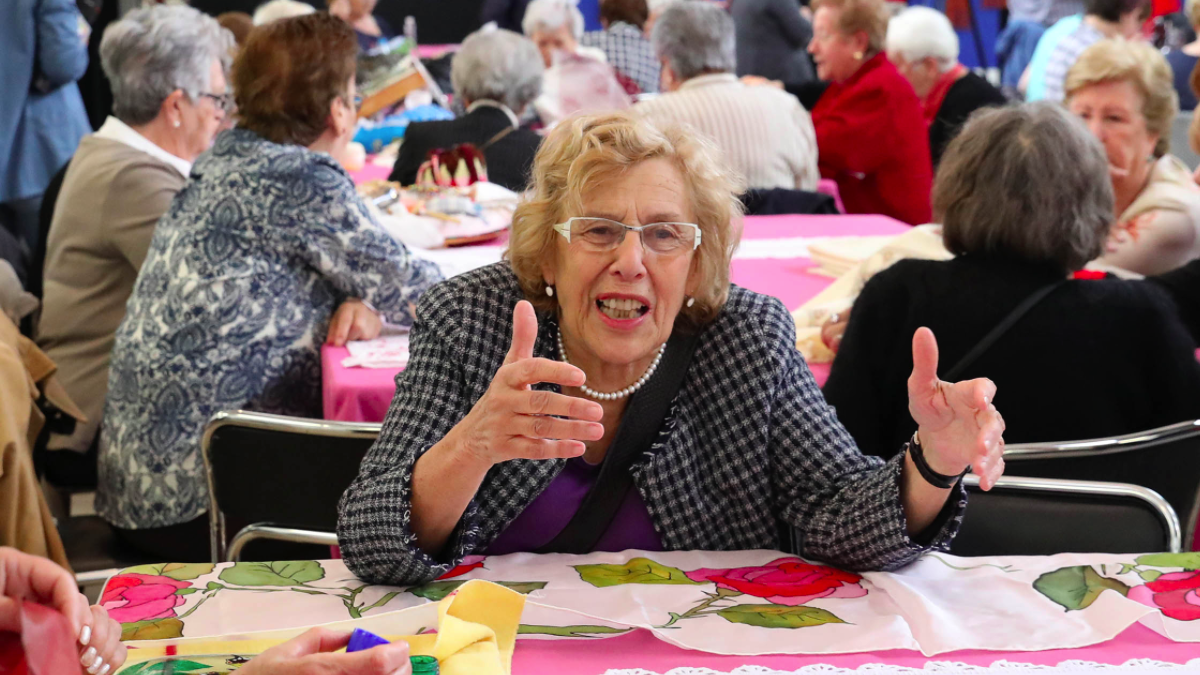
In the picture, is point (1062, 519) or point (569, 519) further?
point (1062, 519)

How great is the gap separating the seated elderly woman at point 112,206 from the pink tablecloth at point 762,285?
785mm

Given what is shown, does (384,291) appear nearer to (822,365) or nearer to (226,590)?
(822,365)

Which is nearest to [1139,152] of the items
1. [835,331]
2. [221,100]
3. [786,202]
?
[835,331]

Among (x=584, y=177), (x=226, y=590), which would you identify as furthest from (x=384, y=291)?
(x=226, y=590)

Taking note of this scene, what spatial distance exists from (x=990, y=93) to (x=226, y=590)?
5.33 metres

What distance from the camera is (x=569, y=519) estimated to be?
62.8 inches

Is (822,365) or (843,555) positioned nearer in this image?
(843,555)

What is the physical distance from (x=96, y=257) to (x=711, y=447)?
6.75 ft

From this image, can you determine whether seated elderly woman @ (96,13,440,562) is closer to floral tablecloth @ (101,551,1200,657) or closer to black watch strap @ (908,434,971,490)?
floral tablecloth @ (101,551,1200,657)

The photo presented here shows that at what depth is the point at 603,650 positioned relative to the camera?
1224mm

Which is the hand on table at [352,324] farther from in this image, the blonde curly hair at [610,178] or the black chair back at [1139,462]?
the black chair back at [1139,462]

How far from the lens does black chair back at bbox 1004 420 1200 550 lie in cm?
185

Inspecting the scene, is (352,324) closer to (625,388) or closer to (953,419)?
(625,388)

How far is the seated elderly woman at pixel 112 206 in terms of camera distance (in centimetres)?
298
